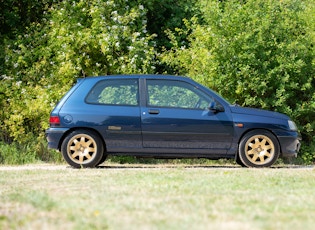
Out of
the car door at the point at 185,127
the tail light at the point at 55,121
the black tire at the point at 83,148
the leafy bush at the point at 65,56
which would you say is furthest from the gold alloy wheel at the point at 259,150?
the leafy bush at the point at 65,56

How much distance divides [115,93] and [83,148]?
1055 mm

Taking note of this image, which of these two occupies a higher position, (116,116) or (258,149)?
(116,116)

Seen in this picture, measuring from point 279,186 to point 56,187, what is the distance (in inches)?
110

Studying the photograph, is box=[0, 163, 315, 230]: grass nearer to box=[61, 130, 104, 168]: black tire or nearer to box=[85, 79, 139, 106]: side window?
box=[61, 130, 104, 168]: black tire

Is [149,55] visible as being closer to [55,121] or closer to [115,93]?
[115,93]

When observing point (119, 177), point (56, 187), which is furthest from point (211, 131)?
point (56, 187)

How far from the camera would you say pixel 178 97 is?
13188 millimetres

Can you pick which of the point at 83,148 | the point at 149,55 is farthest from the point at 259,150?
the point at 149,55

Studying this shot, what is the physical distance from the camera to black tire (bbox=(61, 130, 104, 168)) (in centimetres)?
1295

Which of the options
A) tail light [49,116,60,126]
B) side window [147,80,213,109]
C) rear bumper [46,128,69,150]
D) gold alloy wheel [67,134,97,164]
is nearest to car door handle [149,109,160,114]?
side window [147,80,213,109]

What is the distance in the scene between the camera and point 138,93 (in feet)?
43.5

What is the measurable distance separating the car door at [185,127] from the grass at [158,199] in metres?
0.92

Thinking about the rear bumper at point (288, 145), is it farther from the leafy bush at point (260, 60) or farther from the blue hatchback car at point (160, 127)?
the leafy bush at point (260, 60)

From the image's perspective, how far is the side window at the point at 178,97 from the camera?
13.1 meters
